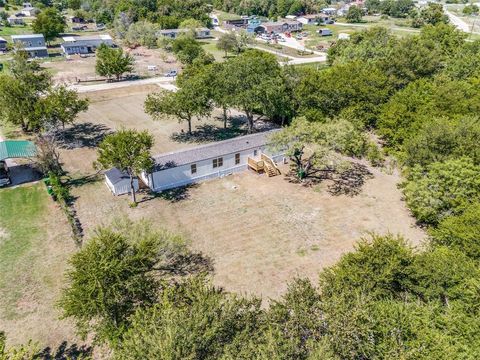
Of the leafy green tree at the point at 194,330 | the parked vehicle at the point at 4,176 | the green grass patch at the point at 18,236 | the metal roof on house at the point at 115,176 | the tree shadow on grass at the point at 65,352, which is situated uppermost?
the leafy green tree at the point at 194,330

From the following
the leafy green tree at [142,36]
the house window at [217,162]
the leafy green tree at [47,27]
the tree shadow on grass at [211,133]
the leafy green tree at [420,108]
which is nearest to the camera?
the house window at [217,162]

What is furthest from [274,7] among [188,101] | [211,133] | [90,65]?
[188,101]

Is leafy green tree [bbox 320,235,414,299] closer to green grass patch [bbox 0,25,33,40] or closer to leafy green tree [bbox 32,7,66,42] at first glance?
leafy green tree [bbox 32,7,66,42]

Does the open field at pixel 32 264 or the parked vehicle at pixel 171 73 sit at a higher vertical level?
the open field at pixel 32 264

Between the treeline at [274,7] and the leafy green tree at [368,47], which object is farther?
the treeline at [274,7]

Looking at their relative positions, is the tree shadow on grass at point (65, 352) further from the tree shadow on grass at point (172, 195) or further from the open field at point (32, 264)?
the tree shadow on grass at point (172, 195)

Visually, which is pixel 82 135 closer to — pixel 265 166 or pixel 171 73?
pixel 265 166

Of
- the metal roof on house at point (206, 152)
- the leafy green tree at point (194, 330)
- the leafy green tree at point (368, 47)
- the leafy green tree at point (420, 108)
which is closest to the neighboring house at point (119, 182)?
the metal roof on house at point (206, 152)

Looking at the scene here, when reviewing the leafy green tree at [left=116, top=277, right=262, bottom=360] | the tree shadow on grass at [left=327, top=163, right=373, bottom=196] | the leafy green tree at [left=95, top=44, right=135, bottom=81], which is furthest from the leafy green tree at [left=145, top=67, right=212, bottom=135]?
the leafy green tree at [left=95, top=44, right=135, bottom=81]
